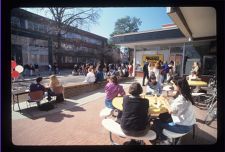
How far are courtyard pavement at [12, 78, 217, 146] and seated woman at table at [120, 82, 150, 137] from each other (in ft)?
1.89

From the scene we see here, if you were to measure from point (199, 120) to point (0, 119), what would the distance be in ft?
11.9

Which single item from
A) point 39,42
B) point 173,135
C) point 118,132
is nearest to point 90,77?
point 39,42

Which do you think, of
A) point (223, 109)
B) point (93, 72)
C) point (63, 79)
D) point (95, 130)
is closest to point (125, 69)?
point (93, 72)

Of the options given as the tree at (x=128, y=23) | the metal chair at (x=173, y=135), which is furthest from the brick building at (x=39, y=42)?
the metal chair at (x=173, y=135)

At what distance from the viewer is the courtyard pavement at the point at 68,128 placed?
8.54 ft

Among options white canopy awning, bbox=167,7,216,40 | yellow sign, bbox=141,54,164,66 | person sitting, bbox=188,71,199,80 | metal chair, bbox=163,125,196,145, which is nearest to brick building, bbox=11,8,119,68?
white canopy awning, bbox=167,7,216,40

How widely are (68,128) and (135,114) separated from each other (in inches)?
60.2

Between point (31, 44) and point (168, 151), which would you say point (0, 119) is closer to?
point (31, 44)

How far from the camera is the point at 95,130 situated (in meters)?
3.04

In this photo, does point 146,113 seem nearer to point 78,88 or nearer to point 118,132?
point 118,132

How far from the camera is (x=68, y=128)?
308cm

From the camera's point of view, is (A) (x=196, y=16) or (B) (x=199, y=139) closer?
(B) (x=199, y=139)

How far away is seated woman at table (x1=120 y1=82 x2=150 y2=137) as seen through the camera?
7.05ft

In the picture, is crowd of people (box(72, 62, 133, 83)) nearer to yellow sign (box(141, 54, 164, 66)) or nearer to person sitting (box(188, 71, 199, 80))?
yellow sign (box(141, 54, 164, 66))
